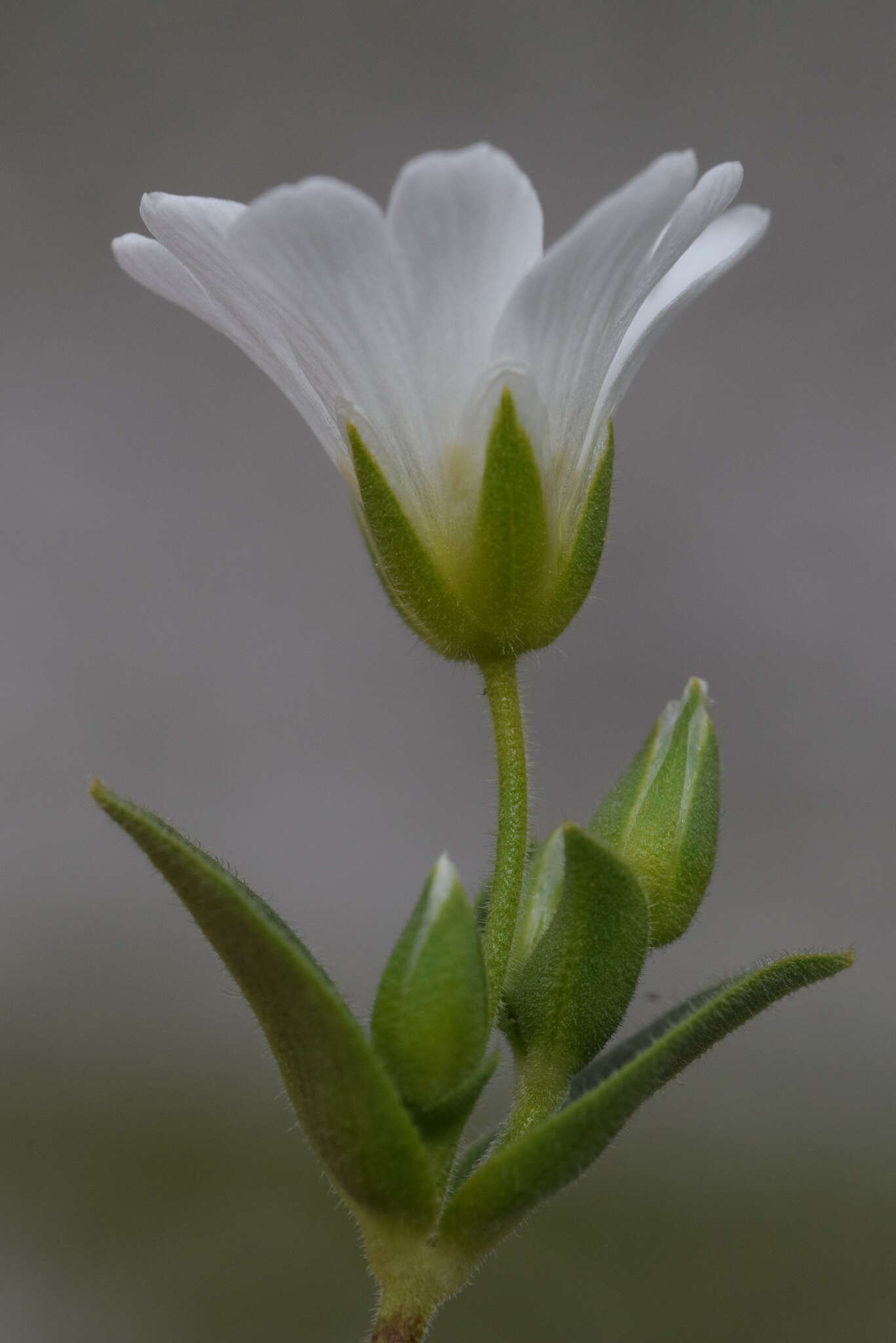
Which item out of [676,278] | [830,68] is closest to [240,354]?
[830,68]

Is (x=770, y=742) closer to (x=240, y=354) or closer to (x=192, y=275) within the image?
(x=240, y=354)

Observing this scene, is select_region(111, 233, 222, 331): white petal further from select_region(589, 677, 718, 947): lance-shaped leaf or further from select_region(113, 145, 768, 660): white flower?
select_region(589, 677, 718, 947): lance-shaped leaf

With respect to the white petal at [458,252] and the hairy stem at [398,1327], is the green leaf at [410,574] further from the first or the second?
the hairy stem at [398,1327]

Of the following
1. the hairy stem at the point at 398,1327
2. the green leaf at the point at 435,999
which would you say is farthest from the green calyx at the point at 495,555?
the hairy stem at the point at 398,1327

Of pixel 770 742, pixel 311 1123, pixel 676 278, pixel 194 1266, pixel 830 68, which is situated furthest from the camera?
pixel 830 68

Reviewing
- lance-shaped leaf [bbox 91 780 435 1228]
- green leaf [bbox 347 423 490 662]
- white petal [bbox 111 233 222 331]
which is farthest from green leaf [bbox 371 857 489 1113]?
white petal [bbox 111 233 222 331]
